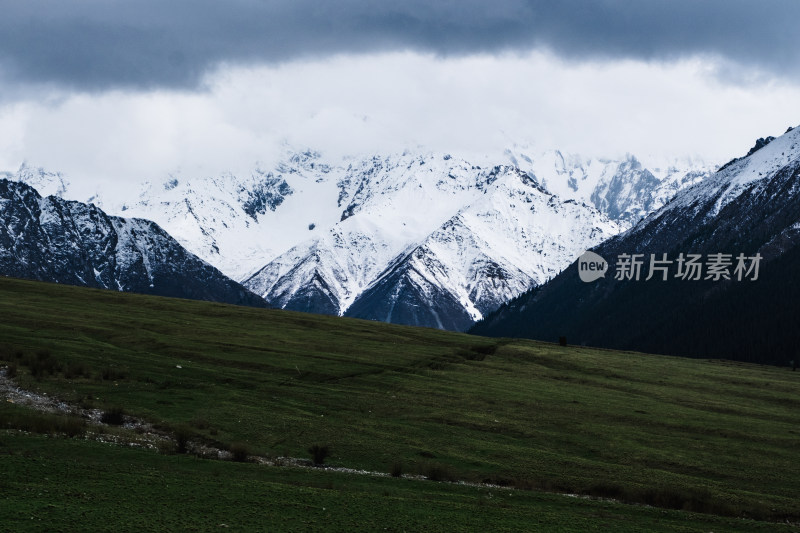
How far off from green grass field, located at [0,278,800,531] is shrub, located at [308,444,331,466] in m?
0.87

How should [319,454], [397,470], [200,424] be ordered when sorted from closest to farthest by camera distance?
[397,470], [319,454], [200,424]

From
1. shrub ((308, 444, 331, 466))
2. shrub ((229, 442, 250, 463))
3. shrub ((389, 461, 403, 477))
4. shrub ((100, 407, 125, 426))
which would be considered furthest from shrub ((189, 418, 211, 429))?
shrub ((389, 461, 403, 477))

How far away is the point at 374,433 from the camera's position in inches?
2405

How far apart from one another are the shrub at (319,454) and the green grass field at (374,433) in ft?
2.85

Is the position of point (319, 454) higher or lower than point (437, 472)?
lower

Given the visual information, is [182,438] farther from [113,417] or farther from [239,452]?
[113,417]

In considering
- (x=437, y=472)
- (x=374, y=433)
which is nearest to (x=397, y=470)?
(x=437, y=472)

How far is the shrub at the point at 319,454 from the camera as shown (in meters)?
52.7

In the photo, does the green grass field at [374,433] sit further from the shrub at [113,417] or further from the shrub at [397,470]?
the shrub at [113,417]

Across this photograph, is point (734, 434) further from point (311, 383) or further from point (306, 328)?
point (306, 328)

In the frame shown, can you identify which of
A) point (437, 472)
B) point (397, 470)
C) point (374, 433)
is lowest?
point (397, 470)

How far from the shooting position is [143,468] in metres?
41.2

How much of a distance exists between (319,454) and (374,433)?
843 cm

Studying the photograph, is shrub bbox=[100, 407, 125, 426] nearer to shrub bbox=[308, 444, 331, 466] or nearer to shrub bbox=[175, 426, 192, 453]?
shrub bbox=[175, 426, 192, 453]
